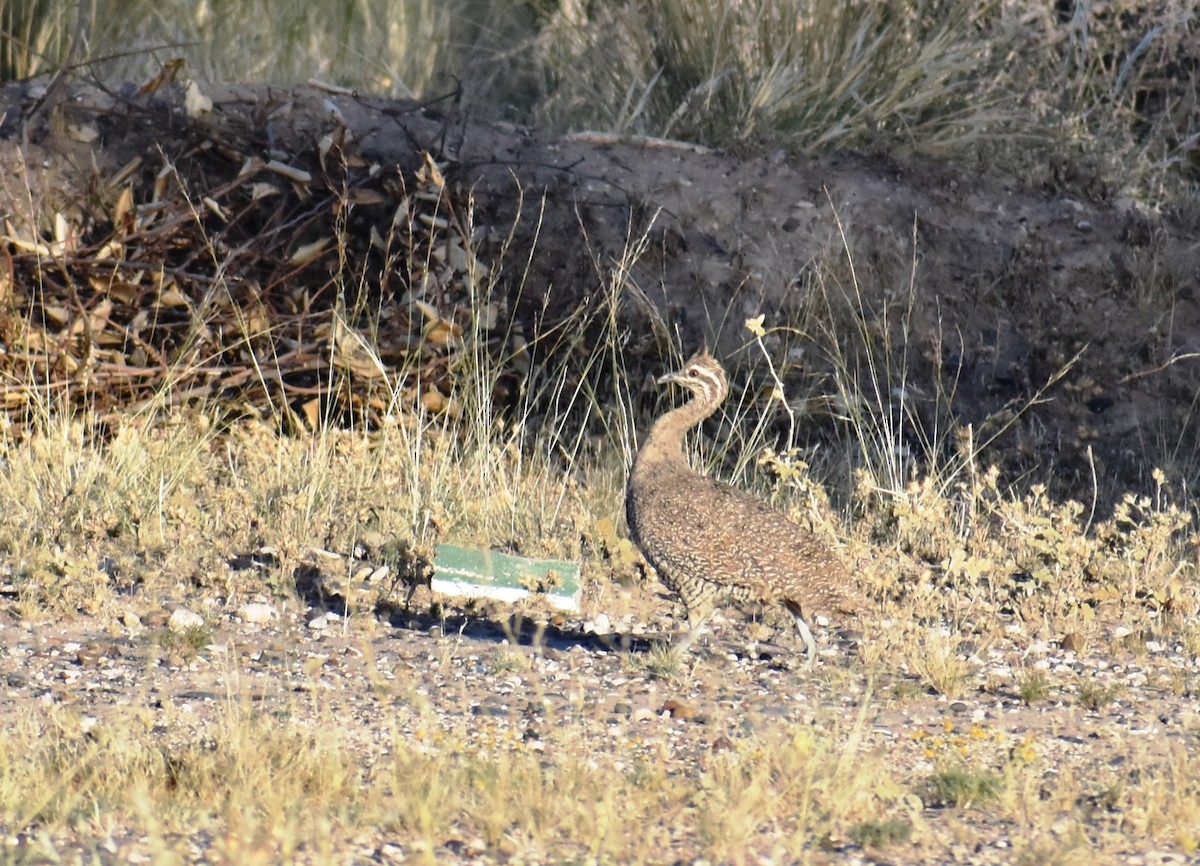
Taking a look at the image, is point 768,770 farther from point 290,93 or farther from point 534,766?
point 290,93

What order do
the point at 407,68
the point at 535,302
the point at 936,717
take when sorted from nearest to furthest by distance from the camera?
the point at 936,717 < the point at 535,302 < the point at 407,68

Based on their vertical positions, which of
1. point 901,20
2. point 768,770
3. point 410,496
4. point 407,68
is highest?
point 901,20

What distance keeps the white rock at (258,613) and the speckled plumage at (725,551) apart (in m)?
Answer: 1.35

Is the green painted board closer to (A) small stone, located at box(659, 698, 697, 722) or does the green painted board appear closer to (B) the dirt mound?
(A) small stone, located at box(659, 698, 697, 722)

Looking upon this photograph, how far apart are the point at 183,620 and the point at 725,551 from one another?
75.0 inches

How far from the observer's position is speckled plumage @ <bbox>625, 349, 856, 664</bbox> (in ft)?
16.9

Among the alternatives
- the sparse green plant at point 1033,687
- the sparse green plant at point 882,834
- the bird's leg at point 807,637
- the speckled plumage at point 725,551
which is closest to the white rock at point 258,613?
the speckled plumage at point 725,551

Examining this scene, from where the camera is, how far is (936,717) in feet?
15.9

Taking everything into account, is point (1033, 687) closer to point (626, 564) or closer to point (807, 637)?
point (807, 637)

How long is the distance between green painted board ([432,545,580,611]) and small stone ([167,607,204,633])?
0.85 meters

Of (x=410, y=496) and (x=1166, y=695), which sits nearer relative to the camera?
(x=1166, y=695)

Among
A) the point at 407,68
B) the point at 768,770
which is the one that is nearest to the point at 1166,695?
the point at 768,770

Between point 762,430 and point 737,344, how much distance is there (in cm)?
80

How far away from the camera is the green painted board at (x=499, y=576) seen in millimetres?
5922
